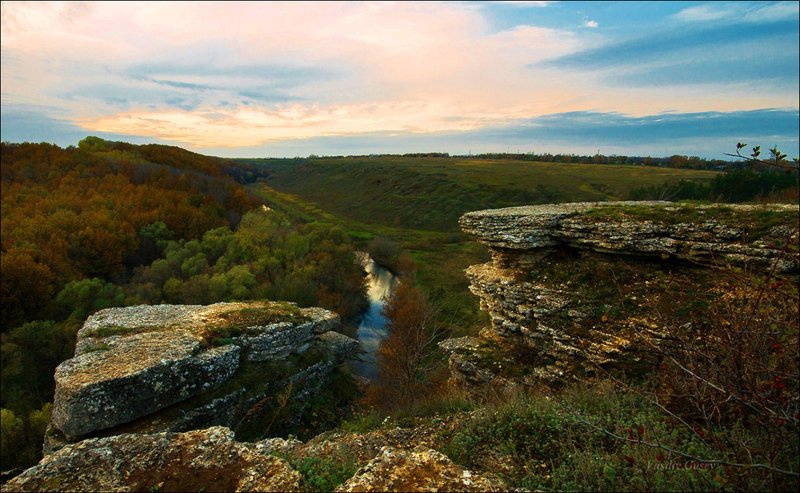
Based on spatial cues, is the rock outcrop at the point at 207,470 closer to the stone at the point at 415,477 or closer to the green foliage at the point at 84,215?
the stone at the point at 415,477

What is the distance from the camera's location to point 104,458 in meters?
4.71

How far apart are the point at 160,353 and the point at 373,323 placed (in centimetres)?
2236

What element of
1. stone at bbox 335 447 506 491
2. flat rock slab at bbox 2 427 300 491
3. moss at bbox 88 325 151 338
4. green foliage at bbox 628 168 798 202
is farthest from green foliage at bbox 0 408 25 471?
green foliage at bbox 628 168 798 202

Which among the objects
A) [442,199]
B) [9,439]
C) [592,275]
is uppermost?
[442,199]

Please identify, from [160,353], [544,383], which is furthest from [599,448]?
[160,353]

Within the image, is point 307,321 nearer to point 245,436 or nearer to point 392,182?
point 245,436

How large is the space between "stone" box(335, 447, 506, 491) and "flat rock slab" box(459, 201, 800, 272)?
26.6 feet

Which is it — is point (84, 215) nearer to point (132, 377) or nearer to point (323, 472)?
point (132, 377)

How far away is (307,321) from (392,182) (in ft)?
278

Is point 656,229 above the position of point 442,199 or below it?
above

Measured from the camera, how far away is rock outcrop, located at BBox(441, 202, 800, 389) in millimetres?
10609

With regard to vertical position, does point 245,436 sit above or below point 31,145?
below

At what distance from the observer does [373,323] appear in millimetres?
32312

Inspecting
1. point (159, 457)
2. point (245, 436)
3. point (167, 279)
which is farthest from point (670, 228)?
point (167, 279)
